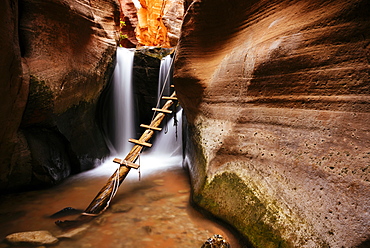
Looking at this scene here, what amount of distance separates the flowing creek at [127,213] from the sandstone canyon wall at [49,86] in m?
0.58

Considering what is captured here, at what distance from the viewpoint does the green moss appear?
6.94 ft

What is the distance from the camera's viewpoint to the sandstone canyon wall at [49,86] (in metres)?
3.82

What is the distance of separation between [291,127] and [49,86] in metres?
4.86

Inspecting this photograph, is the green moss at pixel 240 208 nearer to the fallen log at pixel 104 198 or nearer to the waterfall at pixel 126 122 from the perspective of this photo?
the fallen log at pixel 104 198

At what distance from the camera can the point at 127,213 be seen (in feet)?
11.3

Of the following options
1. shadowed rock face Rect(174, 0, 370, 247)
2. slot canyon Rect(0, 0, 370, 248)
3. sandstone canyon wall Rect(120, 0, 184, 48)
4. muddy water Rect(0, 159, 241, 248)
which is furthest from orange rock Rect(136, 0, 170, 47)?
shadowed rock face Rect(174, 0, 370, 247)

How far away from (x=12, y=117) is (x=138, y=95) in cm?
572

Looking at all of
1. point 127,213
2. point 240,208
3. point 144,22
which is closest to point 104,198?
point 127,213

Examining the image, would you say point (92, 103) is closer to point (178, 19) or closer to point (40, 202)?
point (40, 202)

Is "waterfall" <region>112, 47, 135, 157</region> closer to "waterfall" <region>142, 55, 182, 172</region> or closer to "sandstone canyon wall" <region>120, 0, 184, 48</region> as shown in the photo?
"waterfall" <region>142, 55, 182, 172</region>

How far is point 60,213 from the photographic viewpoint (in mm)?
3426

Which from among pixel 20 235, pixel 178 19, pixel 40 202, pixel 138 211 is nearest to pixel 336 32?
pixel 138 211

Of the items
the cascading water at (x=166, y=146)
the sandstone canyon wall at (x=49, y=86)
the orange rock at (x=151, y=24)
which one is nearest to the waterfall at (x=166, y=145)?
the cascading water at (x=166, y=146)

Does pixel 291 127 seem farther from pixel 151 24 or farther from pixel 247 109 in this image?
pixel 151 24
